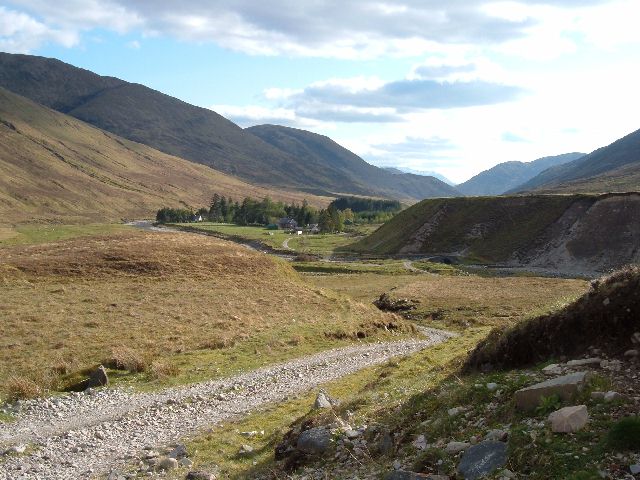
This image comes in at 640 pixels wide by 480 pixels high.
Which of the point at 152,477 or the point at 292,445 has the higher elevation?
the point at 292,445

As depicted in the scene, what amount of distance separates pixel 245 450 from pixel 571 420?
35.9 feet

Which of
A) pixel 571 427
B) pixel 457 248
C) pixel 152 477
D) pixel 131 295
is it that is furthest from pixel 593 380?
pixel 457 248

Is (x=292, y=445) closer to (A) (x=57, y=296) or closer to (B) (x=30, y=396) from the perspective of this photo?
(B) (x=30, y=396)

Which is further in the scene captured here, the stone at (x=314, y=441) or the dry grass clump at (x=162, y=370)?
the dry grass clump at (x=162, y=370)

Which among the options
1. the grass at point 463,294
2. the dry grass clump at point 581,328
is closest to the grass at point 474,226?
the grass at point 463,294

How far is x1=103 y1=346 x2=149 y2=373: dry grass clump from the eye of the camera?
98.3 ft

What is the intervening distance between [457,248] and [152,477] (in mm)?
135014

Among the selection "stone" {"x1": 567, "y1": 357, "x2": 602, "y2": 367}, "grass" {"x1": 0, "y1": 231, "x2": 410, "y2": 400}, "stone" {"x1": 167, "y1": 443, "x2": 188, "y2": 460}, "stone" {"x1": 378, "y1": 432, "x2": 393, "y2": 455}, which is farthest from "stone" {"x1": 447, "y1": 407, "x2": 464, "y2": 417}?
"grass" {"x1": 0, "y1": 231, "x2": 410, "y2": 400}

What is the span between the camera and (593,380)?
12.4 m

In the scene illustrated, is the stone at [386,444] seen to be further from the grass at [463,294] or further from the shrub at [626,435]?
the grass at [463,294]

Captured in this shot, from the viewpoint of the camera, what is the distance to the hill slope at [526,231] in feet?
394

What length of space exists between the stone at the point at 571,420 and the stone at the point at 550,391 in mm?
1045

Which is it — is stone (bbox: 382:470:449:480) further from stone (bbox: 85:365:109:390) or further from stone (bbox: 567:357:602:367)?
stone (bbox: 85:365:109:390)

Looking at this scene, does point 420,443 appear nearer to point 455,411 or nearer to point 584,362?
point 455,411
